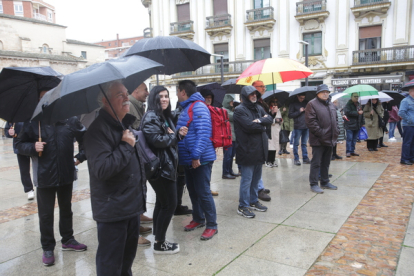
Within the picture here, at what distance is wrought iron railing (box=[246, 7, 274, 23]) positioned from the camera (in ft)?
85.7

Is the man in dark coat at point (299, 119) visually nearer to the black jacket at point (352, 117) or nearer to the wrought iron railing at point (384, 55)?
the black jacket at point (352, 117)

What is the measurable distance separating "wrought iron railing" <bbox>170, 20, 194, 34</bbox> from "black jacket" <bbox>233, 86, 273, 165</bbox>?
86.0ft

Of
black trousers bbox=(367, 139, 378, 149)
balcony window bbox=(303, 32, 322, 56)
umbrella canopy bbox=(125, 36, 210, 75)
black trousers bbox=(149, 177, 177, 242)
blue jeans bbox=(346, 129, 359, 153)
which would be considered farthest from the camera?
balcony window bbox=(303, 32, 322, 56)

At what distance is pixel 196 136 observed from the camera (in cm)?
376

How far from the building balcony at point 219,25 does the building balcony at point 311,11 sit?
5.73m

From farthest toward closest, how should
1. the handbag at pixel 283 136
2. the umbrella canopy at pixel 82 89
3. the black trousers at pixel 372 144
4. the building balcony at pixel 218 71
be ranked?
the building balcony at pixel 218 71 < the black trousers at pixel 372 144 < the handbag at pixel 283 136 < the umbrella canopy at pixel 82 89

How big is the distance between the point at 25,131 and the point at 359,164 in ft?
24.3

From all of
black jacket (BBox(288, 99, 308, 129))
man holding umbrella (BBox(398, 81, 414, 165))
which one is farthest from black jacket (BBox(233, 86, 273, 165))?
man holding umbrella (BBox(398, 81, 414, 165))

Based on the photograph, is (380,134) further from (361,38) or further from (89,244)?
(361,38)

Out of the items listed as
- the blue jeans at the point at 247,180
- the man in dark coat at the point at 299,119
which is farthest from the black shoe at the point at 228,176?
the blue jeans at the point at 247,180

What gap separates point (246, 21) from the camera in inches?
1078

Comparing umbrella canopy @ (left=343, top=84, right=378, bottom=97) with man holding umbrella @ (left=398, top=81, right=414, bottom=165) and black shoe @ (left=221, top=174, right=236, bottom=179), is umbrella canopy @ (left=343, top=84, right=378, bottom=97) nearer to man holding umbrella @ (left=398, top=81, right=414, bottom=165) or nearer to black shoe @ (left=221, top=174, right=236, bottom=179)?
man holding umbrella @ (left=398, top=81, right=414, bottom=165)

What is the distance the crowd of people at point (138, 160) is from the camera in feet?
7.68

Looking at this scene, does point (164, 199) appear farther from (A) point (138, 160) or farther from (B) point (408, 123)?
(B) point (408, 123)
